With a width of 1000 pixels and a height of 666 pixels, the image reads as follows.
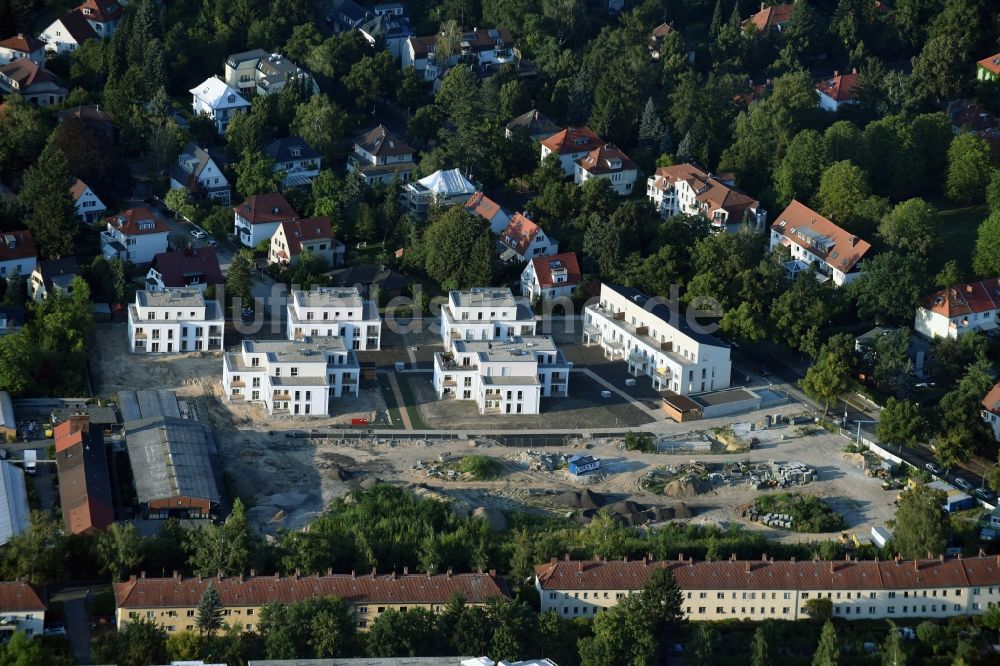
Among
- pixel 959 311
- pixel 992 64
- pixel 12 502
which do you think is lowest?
pixel 12 502

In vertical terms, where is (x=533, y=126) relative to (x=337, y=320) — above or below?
above

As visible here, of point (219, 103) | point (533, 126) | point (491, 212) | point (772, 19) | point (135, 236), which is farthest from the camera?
point (772, 19)

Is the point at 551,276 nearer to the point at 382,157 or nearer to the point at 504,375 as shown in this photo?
the point at 504,375

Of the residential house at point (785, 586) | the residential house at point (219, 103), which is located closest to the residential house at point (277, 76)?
the residential house at point (219, 103)

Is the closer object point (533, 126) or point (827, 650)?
point (827, 650)

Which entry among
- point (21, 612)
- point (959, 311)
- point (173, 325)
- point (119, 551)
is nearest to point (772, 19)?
point (959, 311)

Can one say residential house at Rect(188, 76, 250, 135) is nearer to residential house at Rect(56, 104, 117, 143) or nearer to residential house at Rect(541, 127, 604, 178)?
residential house at Rect(56, 104, 117, 143)

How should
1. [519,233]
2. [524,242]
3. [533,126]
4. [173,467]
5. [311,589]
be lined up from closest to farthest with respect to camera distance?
[311,589], [173,467], [524,242], [519,233], [533,126]

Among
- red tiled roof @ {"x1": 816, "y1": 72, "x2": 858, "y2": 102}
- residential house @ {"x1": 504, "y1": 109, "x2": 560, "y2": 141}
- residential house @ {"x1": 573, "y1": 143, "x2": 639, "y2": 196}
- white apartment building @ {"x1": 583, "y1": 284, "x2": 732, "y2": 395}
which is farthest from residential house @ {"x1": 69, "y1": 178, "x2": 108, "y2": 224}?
red tiled roof @ {"x1": 816, "y1": 72, "x2": 858, "y2": 102}

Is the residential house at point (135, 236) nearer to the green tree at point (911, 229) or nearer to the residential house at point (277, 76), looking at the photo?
the residential house at point (277, 76)

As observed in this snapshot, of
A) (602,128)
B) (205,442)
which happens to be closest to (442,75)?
(602,128)
